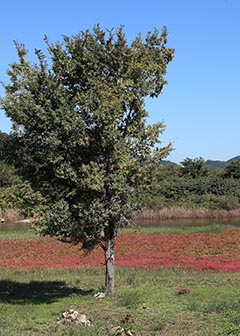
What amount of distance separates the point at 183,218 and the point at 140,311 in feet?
183

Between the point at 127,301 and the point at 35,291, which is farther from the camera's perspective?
the point at 35,291

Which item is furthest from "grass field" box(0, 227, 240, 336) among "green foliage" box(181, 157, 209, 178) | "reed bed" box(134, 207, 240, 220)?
"green foliage" box(181, 157, 209, 178)

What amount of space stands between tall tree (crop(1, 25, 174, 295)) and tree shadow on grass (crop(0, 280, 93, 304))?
2.26 meters

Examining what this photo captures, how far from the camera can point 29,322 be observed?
1317cm

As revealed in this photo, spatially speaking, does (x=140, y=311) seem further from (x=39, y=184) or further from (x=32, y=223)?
(x=39, y=184)

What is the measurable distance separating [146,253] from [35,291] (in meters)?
12.9

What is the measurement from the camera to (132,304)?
1455cm

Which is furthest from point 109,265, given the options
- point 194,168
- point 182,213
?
point 194,168

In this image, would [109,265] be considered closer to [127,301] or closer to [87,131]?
[127,301]

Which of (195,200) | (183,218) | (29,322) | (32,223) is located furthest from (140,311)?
(195,200)

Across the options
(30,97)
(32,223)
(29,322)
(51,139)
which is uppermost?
(30,97)

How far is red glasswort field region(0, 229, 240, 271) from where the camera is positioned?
86.9 feet

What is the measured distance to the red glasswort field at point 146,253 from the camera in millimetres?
26500

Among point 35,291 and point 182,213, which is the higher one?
point 182,213
